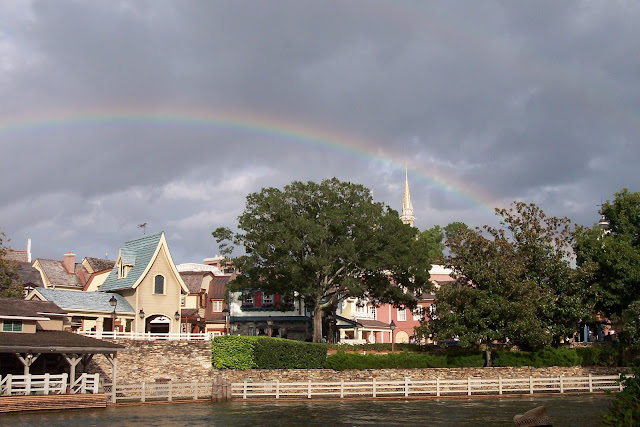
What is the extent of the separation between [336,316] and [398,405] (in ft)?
93.6

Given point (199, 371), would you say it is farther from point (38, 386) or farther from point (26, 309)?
point (26, 309)

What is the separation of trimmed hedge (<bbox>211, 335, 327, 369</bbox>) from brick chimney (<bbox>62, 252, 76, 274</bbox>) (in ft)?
119

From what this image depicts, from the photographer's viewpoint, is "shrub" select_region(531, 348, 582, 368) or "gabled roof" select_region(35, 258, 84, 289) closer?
"shrub" select_region(531, 348, 582, 368)

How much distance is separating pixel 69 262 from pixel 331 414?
2137 inches

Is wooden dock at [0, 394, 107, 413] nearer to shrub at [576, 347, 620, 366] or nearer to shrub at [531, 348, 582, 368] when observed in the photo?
shrub at [531, 348, 582, 368]

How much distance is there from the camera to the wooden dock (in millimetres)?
34406

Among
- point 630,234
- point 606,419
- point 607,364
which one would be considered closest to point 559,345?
point 607,364

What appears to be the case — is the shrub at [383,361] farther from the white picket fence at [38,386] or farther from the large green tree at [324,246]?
the white picket fence at [38,386]

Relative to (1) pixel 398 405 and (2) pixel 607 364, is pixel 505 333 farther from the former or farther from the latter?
(1) pixel 398 405

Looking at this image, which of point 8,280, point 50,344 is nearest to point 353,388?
point 50,344

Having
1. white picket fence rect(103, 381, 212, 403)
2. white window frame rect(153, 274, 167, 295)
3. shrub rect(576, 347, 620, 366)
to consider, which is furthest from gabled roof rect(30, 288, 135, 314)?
shrub rect(576, 347, 620, 366)

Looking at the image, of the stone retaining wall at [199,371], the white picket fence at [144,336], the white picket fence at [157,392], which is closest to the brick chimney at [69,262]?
the white picket fence at [144,336]

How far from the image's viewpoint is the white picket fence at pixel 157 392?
40.2 m

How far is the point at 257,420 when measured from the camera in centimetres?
3183
